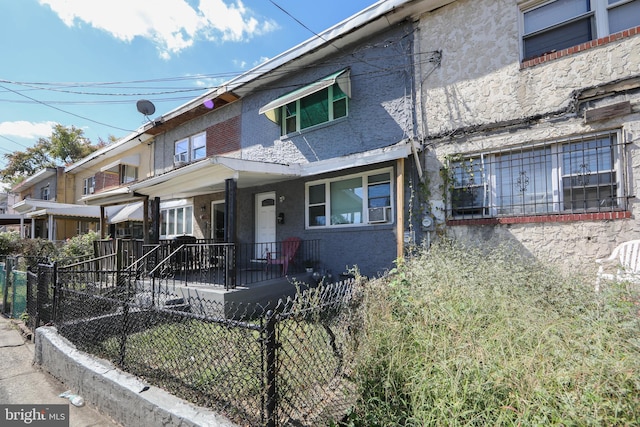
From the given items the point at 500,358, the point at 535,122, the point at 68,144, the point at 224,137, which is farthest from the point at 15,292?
the point at 68,144

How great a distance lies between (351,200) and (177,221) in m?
9.28

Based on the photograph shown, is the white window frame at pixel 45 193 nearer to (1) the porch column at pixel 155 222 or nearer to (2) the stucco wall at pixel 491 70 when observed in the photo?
(1) the porch column at pixel 155 222

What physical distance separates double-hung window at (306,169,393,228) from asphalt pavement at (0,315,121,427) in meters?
5.89

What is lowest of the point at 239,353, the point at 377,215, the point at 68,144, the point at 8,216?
the point at 239,353

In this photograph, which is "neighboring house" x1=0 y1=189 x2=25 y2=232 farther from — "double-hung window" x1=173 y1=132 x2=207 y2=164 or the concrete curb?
the concrete curb

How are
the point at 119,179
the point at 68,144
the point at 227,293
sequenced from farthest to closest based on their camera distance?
the point at 68,144 < the point at 119,179 < the point at 227,293

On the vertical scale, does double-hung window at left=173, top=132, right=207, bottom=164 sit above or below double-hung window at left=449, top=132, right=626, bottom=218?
above

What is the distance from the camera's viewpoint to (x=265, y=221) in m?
10.1

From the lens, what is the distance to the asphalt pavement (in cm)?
323

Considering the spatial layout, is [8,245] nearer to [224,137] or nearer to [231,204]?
[224,137]

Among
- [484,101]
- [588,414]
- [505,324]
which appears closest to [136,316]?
[505,324]

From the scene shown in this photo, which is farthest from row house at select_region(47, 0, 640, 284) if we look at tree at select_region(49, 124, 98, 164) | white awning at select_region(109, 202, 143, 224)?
tree at select_region(49, 124, 98, 164)

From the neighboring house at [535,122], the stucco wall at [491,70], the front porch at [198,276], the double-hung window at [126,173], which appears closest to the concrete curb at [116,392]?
the front porch at [198,276]

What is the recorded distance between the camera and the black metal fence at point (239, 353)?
7.98ft
